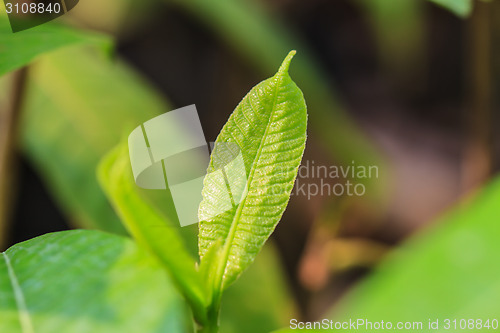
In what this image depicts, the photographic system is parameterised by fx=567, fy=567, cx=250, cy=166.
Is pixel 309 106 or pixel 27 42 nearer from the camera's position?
pixel 27 42

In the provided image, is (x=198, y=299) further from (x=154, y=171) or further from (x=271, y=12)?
(x=271, y=12)

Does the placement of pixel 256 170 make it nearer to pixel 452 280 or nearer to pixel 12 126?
pixel 452 280

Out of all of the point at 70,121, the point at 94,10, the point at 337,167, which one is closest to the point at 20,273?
the point at 70,121

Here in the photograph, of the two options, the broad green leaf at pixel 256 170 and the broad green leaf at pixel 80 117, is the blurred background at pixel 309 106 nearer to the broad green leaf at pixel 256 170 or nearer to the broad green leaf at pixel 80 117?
the broad green leaf at pixel 80 117

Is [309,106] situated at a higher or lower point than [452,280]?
higher

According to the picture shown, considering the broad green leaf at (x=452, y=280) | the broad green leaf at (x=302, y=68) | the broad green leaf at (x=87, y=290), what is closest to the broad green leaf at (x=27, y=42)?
the broad green leaf at (x=87, y=290)

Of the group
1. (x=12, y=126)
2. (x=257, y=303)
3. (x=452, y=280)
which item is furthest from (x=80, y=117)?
(x=452, y=280)
